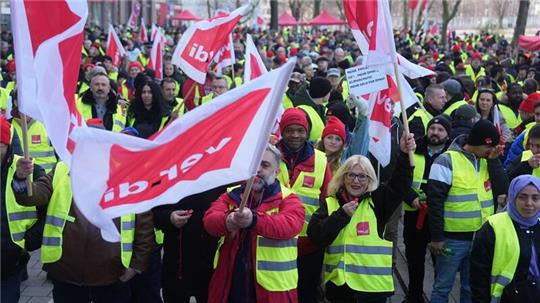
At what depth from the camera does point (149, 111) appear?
7750mm

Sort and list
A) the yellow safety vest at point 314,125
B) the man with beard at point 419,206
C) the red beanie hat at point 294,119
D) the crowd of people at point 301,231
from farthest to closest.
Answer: the yellow safety vest at point 314,125
the man with beard at point 419,206
the red beanie hat at point 294,119
the crowd of people at point 301,231

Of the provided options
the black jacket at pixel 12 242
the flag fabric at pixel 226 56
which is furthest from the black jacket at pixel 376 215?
the flag fabric at pixel 226 56

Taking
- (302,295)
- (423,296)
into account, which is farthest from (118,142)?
(423,296)

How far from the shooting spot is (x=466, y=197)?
17.3ft

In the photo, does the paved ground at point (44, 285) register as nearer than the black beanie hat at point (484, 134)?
No

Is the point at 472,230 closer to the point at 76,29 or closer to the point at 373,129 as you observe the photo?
the point at 373,129

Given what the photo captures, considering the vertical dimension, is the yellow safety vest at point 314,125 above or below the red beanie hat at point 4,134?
below

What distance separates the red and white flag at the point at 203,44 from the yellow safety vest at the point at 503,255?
4512 mm

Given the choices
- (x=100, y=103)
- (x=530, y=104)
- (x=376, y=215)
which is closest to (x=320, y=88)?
(x=530, y=104)

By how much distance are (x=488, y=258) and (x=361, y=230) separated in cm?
85

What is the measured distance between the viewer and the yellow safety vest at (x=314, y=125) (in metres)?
7.37

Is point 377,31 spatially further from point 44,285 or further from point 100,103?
point 100,103

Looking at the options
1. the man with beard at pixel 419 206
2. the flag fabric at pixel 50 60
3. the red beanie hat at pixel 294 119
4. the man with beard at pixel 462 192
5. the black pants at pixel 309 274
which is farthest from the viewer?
the man with beard at pixel 419 206

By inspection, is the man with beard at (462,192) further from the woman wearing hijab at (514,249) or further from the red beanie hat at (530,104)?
the red beanie hat at (530,104)
